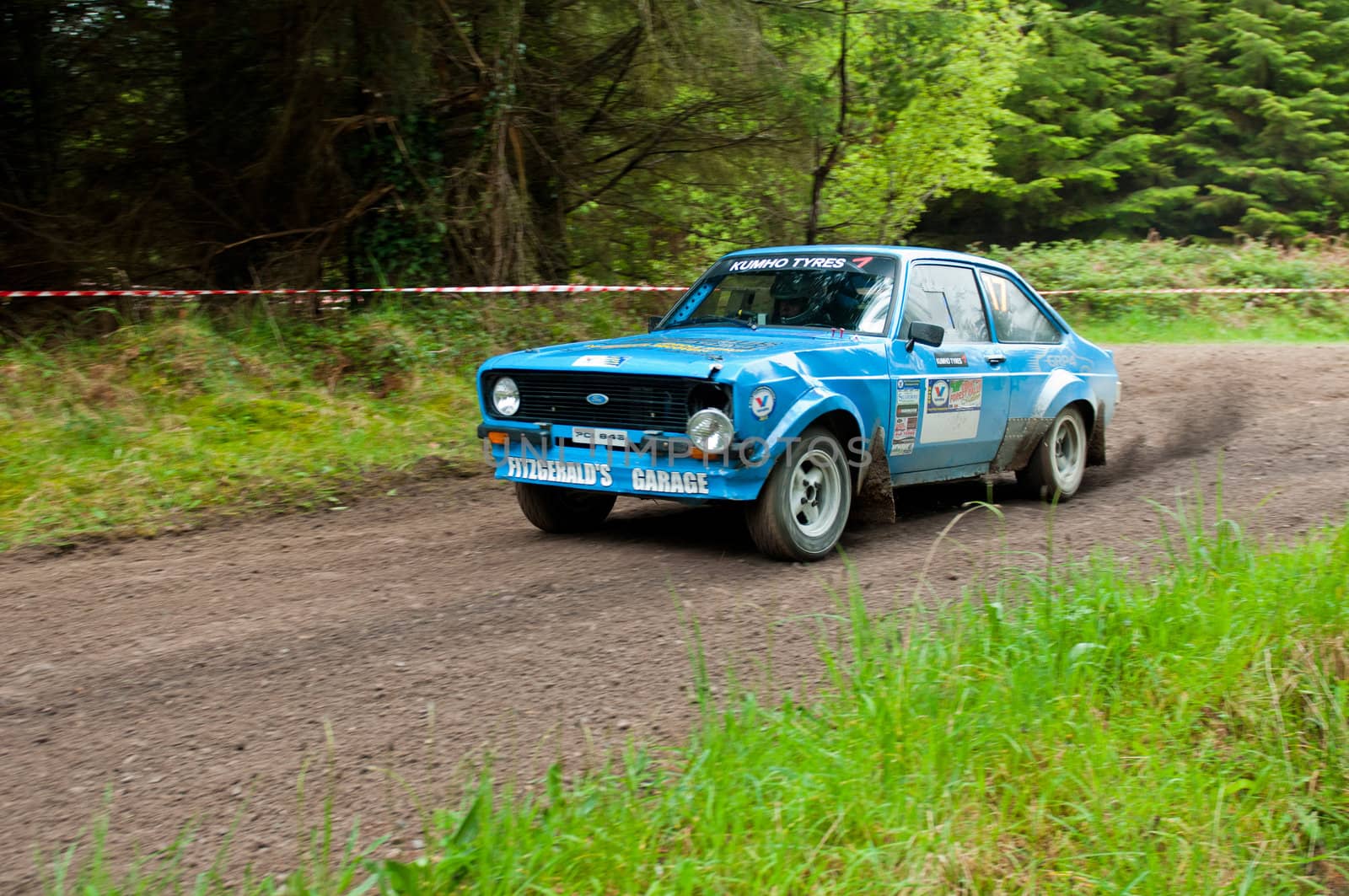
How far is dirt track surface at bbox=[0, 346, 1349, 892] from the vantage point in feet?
11.4

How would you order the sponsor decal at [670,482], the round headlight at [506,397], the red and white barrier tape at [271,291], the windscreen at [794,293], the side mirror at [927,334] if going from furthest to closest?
the red and white barrier tape at [271,291] < the windscreen at [794,293] < the side mirror at [927,334] < the round headlight at [506,397] < the sponsor decal at [670,482]

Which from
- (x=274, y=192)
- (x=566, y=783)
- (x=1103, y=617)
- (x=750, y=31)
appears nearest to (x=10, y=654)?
(x=566, y=783)

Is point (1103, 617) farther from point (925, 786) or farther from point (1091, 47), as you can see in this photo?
point (1091, 47)

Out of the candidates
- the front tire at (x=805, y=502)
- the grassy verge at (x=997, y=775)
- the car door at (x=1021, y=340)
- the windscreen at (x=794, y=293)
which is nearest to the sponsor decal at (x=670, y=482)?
the front tire at (x=805, y=502)

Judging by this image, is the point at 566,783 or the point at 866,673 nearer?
the point at 566,783

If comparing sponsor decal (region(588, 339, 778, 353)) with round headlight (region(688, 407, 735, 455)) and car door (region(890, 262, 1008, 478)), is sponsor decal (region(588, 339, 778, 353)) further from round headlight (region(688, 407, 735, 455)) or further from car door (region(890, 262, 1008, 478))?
car door (region(890, 262, 1008, 478))

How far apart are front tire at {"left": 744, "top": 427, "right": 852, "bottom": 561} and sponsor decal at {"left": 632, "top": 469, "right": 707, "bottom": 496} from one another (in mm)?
348

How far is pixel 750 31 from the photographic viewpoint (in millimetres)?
11758

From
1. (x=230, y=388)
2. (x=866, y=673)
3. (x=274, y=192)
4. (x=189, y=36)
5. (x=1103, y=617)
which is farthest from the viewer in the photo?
(x=274, y=192)

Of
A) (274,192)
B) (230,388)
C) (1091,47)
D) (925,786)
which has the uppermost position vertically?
(1091,47)

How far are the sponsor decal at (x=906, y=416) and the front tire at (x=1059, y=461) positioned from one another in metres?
1.60

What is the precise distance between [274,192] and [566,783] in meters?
9.69

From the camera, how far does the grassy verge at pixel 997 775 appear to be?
3018mm

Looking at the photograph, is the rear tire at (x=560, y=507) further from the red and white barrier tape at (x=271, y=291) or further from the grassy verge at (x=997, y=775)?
the red and white barrier tape at (x=271, y=291)
